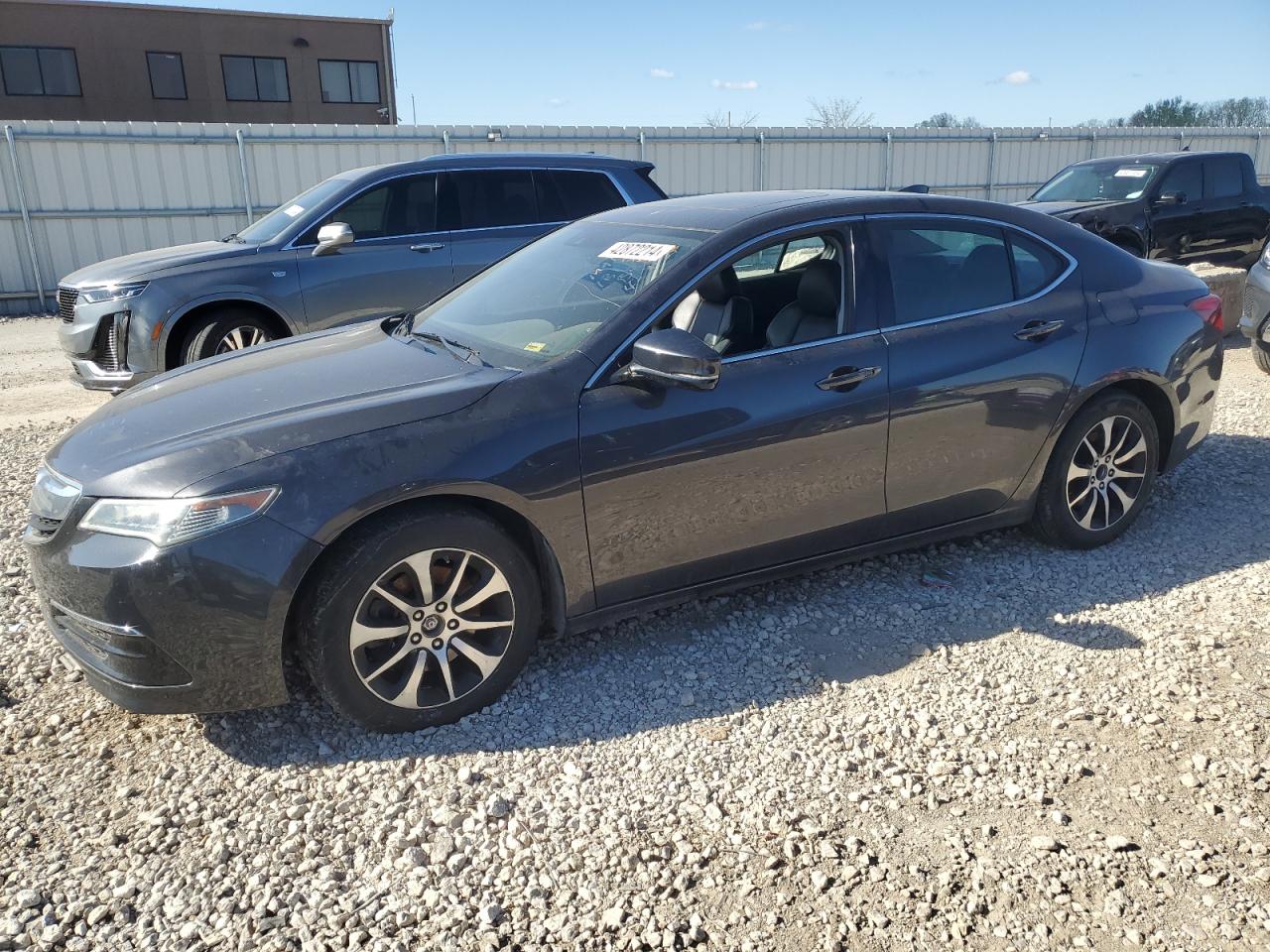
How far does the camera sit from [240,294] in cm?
704

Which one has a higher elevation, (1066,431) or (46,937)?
(1066,431)

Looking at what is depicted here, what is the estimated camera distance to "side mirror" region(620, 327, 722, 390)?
326 centimetres

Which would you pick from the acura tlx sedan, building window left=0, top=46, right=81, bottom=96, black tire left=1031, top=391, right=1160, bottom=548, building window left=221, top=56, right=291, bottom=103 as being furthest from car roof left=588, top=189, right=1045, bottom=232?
building window left=0, top=46, right=81, bottom=96

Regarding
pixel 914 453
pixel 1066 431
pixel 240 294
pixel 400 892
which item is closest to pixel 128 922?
pixel 400 892

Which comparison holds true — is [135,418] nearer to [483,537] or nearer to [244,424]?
[244,424]

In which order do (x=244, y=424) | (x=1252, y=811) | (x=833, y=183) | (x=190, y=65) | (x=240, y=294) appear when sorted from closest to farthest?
(x=1252, y=811) < (x=244, y=424) < (x=240, y=294) < (x=833, y=183) < (x=190, y=65)

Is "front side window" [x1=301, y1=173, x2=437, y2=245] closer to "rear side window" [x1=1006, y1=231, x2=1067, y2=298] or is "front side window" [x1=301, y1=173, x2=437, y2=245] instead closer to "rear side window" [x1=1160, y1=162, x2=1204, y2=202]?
"rear side window" [x1=1006, y1=231, x2=1067, y2=298]

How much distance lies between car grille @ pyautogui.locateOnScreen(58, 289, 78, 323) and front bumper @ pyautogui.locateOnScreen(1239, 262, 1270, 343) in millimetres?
9005

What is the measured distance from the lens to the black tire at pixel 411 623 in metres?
3.01

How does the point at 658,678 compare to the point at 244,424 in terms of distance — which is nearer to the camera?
the point at 244,424

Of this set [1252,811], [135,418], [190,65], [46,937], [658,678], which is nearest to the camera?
[46,937]

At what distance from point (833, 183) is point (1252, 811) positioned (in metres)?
17.7

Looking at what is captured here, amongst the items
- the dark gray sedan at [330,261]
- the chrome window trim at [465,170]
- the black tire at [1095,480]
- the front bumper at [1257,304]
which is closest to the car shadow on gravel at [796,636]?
the black tire at [1095,480]

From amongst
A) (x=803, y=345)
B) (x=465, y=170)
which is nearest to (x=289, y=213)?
(x=465, y=170)
